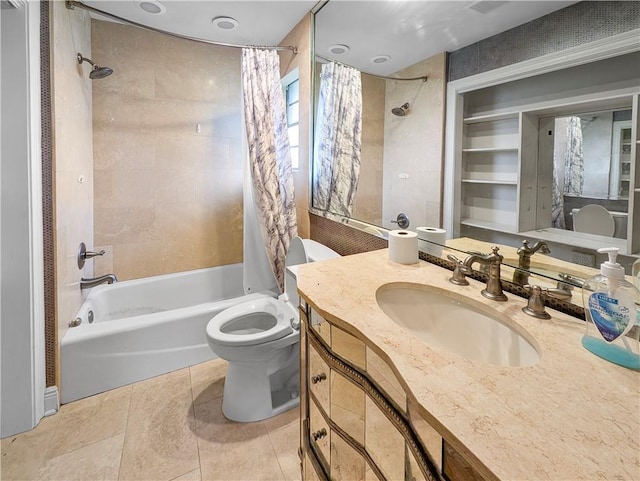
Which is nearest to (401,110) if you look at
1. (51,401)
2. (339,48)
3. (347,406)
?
(339,48)

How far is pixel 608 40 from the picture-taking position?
753 millimetres

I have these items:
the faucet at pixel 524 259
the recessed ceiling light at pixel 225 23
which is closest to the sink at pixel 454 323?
the faucet at pixel 524 259

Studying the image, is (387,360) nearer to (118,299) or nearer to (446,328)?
(446,328)

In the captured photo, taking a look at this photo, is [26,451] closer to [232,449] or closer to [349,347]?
[232,449]

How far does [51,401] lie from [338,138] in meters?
2.05

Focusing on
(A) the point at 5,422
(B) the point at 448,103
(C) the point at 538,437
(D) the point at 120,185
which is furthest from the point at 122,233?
(C) the point at 538,437

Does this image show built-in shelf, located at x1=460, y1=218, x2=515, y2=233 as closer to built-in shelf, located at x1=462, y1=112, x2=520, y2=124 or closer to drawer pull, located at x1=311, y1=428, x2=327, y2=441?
built-in shelf, located at x1=462, y1=112, x2=520, y2=124

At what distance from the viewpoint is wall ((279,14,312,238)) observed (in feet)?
6.95

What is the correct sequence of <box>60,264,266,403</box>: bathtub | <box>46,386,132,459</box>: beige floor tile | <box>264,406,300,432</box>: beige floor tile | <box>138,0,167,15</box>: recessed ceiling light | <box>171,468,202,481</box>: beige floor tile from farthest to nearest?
1. <box>138,0,167,15</box>: recessed ceiling light
2. <box>60,264,266,403</box>: bathtub
3. <box>264,406,300,432</box>: beige floor tile
4. <box>46,386,132,459</box>: beige floor tile
5. <box>171,468,202,481</box>: beige floor tile

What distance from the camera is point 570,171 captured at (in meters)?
0.85

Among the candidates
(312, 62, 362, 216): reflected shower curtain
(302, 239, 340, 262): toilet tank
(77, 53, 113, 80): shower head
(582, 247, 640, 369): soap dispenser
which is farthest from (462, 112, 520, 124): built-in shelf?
(77, 53, 113, 80): shower head

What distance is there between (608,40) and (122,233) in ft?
9.23

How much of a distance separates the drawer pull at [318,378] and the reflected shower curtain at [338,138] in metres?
0.98

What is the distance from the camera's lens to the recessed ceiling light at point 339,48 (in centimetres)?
180
